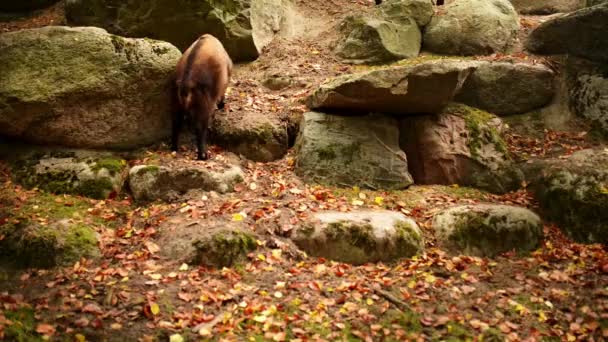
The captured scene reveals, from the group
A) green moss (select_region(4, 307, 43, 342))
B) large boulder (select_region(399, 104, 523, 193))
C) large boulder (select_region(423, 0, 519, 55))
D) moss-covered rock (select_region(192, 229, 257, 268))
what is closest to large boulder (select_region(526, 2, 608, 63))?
large boulder (select_region(423, 0, 519, 55))

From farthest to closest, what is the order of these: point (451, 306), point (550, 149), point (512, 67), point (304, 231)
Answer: point (512, 67)
point (550, 149)
point (304, 231)
point (451, 306)

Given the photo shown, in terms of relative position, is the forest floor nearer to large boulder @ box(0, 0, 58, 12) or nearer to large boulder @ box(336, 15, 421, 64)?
large boulder @ box(336, 15, 421, 64)

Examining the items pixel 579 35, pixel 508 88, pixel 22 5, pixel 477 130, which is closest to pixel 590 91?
pixel 579 35

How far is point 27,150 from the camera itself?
818 cm

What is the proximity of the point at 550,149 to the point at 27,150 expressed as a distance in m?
8.82

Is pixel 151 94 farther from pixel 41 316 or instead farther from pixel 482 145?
pixel 482 145

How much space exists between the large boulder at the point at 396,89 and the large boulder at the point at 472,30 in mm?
3187

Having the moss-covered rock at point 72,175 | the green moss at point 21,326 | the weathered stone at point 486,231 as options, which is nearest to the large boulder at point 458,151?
the weathered stone at point 486,231

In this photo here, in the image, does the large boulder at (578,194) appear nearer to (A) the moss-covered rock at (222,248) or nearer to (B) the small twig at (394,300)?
(B) the small twig at (394,300)

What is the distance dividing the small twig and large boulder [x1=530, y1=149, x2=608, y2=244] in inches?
133

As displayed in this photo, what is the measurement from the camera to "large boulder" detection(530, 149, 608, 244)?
25.5 ft

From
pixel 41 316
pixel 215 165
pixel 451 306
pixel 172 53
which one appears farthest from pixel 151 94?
pixel 451 306

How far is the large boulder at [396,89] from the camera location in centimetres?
817

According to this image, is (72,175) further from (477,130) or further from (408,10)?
(408,10)
